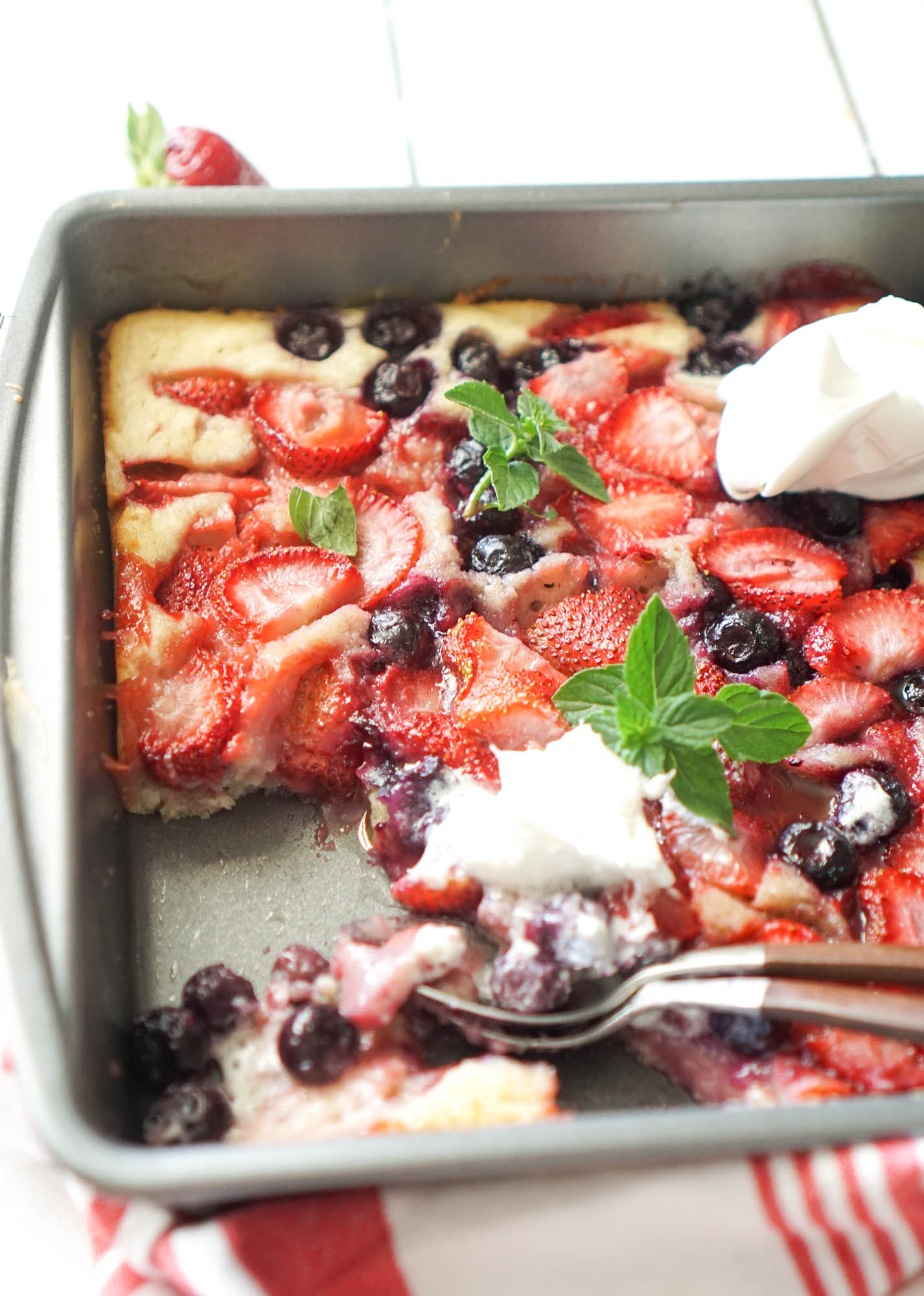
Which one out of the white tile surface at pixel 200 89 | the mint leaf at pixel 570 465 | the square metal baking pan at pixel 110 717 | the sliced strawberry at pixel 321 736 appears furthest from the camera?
the white tile surface at pixel 200 89

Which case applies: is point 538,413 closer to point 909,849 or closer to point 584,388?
point 584,388

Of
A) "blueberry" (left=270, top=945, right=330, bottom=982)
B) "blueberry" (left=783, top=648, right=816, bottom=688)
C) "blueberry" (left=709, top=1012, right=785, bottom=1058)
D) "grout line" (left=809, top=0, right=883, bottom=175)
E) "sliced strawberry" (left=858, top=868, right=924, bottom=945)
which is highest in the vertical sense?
"grout line" (left=809, top=0, right=883, bottom=175)

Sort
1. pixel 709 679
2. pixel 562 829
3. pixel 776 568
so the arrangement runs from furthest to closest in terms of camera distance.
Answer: pixel 776 568
pixel 709 679
pixel 562 829

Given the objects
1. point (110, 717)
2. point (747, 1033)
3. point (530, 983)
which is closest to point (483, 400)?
point (110, 717)

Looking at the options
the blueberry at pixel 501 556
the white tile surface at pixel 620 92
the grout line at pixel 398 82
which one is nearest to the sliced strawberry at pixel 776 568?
the blueberry at pixel 501 556

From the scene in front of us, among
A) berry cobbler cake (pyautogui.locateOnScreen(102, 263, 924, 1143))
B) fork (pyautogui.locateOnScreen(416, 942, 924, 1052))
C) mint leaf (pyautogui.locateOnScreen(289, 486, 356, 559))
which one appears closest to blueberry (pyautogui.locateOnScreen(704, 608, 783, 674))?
berry cobbler cake (pyautogui.locateOnScreen(102, 263, 924, 1143))

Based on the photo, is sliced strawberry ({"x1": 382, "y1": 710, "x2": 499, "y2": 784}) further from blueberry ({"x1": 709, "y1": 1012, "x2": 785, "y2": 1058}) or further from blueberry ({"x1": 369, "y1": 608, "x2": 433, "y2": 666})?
blueberry ({"x1": 709, "y1": 1012, "x2": 785, "y2": 1058})

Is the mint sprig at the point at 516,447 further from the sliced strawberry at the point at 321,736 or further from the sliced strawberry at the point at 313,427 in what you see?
the sliced strawberry at the point at 321,736
